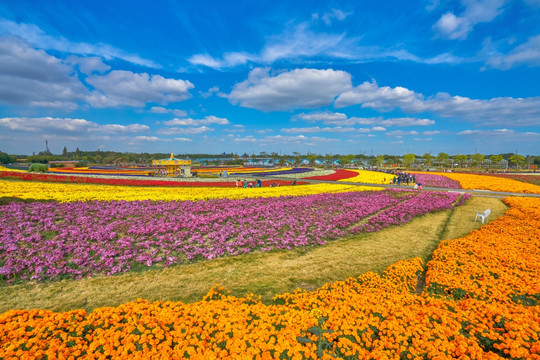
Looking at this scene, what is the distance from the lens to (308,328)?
191 inches

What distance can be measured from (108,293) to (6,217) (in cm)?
1078

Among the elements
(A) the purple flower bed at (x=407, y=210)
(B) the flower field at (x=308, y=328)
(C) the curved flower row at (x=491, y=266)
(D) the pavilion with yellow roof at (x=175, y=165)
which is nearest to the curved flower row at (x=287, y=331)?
(B) the flower field at (x=308, y=328)

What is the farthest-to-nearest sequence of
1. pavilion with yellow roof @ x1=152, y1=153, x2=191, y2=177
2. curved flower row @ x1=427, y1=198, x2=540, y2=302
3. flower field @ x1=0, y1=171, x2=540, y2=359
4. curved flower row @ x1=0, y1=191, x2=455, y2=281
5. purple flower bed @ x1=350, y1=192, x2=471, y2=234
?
pavilion with yellow roof @ x1=152, y1=153, x2=191, y2=177 → purple flower bed @ x1=350, y1=192, x2=471, y2=234 → curved flower row @ x1=0, y1=191, x2=455, y2=281 → curved flower row @ x1=427, y1=198, x2=540, y2=302 → flower field @ x1=0, y1=171, x2=540, y2=359

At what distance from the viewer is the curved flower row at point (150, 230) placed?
9070mm

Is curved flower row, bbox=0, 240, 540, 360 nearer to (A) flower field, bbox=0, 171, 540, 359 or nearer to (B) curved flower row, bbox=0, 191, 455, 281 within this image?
(A) flower field, bbox=0, 171, 540, 359

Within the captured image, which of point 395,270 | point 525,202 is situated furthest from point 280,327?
point 525,202

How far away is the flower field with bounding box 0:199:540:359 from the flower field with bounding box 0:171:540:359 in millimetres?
26

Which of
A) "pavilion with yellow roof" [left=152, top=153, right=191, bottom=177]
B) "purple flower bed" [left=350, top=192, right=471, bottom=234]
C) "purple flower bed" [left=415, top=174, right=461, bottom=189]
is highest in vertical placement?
"pavilion with yellow roof" [left=152, top=153, right=191, bottom=177]

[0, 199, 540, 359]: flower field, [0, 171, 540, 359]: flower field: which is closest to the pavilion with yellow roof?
[0, 171, 540, 359]: flower field

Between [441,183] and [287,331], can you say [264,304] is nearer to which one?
[287,331]

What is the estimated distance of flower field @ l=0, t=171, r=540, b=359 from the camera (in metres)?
4.27

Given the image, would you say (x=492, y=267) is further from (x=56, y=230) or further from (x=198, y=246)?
(x=56, y=230)

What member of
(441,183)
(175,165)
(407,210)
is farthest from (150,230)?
(441,183)

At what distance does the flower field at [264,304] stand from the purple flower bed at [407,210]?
1.74 feet
